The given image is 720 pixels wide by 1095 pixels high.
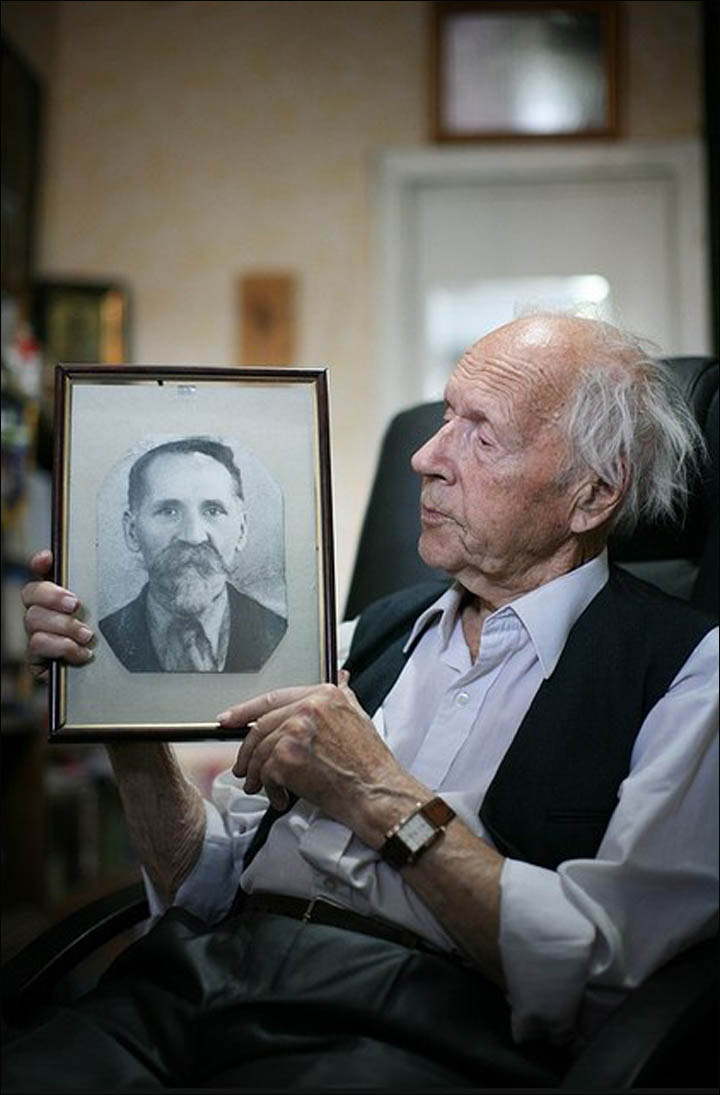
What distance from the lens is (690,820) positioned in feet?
3.15

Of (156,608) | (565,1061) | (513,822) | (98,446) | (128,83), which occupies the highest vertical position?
(128,83)

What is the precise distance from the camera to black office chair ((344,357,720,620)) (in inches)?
54.1

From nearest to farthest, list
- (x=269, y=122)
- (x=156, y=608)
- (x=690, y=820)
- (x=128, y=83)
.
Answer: (x=690, y=820) → (x=156, y=608) → (x=128, y=83) → (x=269, y=122)

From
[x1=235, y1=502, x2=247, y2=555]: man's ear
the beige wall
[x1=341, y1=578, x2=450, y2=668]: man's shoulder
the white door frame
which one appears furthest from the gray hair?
the white door frame

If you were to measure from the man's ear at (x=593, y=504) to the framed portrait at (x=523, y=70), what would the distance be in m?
0.57

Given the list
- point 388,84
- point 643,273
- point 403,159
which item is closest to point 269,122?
point 388,84

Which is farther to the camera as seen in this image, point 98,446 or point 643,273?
point 643,273

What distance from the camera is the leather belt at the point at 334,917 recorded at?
A: 41.2 inches

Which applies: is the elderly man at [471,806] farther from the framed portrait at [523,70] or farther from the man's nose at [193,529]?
the framed portrait at [523,70]

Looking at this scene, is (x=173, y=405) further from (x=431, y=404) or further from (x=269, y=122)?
(x=269, y=122)

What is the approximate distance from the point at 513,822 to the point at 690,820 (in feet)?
0.49

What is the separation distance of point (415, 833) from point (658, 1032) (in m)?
0.24

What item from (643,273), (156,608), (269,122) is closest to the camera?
(156,608)

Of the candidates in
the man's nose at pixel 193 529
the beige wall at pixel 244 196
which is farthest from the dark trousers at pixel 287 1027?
the beige wall at pixel 244 196
